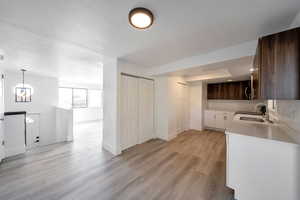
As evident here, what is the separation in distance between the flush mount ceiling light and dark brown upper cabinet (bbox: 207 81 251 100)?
4.79 meters

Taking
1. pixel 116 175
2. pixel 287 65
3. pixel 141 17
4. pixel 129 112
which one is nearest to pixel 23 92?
pixel 129 112

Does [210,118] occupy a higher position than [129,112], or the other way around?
[129,112]

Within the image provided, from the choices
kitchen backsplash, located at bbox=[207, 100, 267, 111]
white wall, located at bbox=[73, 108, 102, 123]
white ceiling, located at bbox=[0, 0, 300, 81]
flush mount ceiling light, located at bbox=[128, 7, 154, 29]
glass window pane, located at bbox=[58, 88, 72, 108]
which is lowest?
white wall, located at bbox=[73, 108, 102, 123]

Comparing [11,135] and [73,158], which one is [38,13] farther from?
[11,135]

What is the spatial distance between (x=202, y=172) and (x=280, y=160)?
3.87 feet

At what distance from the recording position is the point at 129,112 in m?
3.12

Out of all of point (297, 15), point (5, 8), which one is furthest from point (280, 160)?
point (5, 8)

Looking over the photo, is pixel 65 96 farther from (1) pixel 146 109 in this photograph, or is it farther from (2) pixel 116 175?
(2) pixel 116 175

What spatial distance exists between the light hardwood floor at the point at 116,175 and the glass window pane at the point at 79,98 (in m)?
4.83

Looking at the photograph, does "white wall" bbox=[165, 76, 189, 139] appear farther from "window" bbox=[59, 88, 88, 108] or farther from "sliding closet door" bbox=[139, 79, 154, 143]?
"window" bbox=[59, 88, 88, 108]

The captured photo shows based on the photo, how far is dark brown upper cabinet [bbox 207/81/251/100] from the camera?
4379mm

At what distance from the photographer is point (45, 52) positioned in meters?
2.42

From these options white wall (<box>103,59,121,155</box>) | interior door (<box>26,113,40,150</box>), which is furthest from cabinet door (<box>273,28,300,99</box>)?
interior door (<box>26,113,40,150</box>)

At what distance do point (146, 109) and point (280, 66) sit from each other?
299 cm
